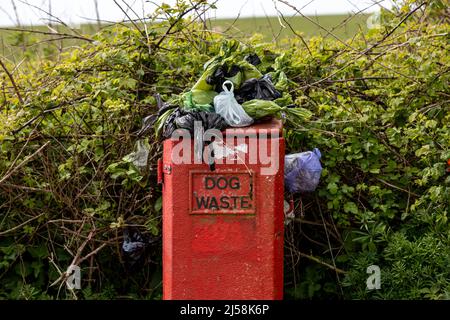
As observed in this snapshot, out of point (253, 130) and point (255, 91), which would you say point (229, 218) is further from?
point (255, 91)

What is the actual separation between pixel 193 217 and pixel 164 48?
6.56 ft

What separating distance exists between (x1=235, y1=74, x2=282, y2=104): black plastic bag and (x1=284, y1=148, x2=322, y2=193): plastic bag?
48cm

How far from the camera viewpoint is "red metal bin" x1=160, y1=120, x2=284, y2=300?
4539 mm

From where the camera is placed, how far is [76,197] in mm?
5867

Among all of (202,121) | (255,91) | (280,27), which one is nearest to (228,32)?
(280,27)

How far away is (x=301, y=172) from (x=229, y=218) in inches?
33.7

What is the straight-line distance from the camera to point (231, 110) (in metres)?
4.67

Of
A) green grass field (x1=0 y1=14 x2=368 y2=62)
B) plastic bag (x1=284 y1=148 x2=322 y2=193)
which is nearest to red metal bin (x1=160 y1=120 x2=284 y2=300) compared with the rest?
plastic bag (x1=284 y1=148 x2=322 y2=193)

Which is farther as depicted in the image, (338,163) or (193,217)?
(338,163)

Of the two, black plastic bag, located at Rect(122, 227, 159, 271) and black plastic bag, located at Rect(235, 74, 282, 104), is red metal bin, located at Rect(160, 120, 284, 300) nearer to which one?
black plastic bag, located at Rect(235, 74, 282, 104)

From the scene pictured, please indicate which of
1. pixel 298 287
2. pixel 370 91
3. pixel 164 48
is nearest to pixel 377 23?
pixel 370 91

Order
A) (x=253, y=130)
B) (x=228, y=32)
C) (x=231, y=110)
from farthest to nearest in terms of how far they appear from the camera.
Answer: (x=228, y=32), (x=231, y=110), (x=253, y=130)

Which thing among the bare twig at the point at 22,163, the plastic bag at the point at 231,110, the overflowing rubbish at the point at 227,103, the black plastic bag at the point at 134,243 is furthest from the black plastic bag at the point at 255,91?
the bare twig at the point at 22,163
